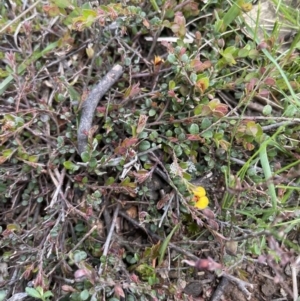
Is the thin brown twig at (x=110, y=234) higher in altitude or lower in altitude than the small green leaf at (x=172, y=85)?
lower

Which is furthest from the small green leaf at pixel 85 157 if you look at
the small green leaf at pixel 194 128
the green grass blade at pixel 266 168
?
the green grass blade at pixel 266 168

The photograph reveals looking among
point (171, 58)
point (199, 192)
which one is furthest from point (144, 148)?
point (171, 58)

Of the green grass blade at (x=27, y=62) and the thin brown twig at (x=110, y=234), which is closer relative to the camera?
the thin brown twig at (x=110, y=234)

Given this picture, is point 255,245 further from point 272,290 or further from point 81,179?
point 81,179

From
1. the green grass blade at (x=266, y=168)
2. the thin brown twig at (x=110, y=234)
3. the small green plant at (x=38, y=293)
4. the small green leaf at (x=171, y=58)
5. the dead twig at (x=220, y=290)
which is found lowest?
the dead twig at (x=220, y=290)

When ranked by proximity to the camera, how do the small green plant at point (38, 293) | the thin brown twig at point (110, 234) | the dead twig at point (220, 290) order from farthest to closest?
the dead twig at point (220, 290), the thin brown twig at point (110, 234), the small green plant at point (38, 293)

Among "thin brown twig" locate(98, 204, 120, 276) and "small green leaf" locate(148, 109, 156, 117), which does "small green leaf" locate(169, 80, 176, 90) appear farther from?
"thin brown twig" locate(98, 204, 120, 276)

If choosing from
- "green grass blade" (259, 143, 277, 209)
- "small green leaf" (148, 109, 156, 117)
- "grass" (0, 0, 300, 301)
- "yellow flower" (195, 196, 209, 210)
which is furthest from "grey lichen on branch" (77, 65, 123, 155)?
"green grass blade" (259, 143, 277, 209)

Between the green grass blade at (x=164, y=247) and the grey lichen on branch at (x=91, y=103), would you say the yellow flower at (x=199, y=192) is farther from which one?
the grey lichen on branch at (x=91, y=103)
